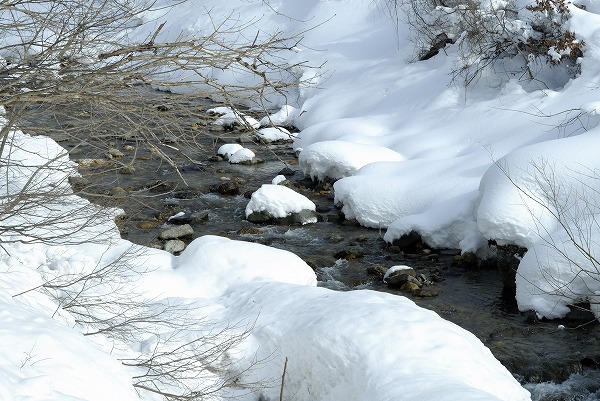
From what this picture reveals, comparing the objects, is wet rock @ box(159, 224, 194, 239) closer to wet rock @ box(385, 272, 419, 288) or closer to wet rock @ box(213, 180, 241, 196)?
wet rock @ box(213, 180, 241, 196)

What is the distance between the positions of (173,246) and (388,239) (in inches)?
112

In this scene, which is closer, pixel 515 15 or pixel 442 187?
pixel 442 187

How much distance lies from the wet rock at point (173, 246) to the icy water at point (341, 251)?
327mm

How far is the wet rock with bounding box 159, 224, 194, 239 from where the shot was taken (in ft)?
33.3

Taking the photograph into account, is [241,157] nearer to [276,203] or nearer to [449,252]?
[276,203]

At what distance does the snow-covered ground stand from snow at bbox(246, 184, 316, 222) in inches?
26.8

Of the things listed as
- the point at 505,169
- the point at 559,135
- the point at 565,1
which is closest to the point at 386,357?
the point at 505,169

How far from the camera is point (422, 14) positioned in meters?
18.0

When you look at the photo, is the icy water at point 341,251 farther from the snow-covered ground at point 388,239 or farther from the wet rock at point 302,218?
the snow-covered ground at point 388,239

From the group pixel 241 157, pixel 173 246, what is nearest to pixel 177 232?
pixel 173 246

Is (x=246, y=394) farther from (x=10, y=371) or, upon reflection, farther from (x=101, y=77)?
(x=101, y=77)

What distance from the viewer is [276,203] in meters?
11.0

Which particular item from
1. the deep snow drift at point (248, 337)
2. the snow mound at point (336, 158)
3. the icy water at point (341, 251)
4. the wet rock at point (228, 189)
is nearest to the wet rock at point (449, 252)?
the icy water at point (341, 251)

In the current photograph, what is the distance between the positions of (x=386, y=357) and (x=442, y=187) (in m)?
5.99
